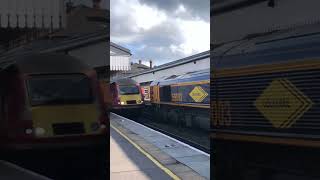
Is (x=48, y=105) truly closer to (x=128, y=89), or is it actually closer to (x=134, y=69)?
(x=134, y=69)

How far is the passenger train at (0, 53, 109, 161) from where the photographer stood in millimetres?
3293

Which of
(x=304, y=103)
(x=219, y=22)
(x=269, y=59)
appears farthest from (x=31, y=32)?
(x=304, y=103)

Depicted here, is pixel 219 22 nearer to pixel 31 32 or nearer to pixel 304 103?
pixel 304 103

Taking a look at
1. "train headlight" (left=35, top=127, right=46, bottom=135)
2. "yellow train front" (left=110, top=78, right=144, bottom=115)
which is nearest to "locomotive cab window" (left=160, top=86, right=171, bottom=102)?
"yellow train front" (left=110, top=78, right=144, bottom=115)

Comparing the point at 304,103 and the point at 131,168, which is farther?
the point at 131,168

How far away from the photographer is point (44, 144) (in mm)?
3305

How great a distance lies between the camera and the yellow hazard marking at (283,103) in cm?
324

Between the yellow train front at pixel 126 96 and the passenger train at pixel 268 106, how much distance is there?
952 mm

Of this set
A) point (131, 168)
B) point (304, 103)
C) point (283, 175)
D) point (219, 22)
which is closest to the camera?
point (304, 103)

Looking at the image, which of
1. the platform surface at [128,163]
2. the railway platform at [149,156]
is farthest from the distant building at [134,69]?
the platform surface at [128,163]

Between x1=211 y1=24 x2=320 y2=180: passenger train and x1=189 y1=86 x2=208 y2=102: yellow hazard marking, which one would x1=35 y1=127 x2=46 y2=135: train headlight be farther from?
x1=189 y1=86 x2=208 y2=102: yellow hazard marking

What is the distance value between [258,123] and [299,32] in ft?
2.36

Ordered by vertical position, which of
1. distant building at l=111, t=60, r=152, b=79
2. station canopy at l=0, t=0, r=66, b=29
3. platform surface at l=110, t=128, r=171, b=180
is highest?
station canopy at l=0, t=0, r=66, b=29

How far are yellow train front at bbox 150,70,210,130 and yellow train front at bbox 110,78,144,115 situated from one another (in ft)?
0.62
